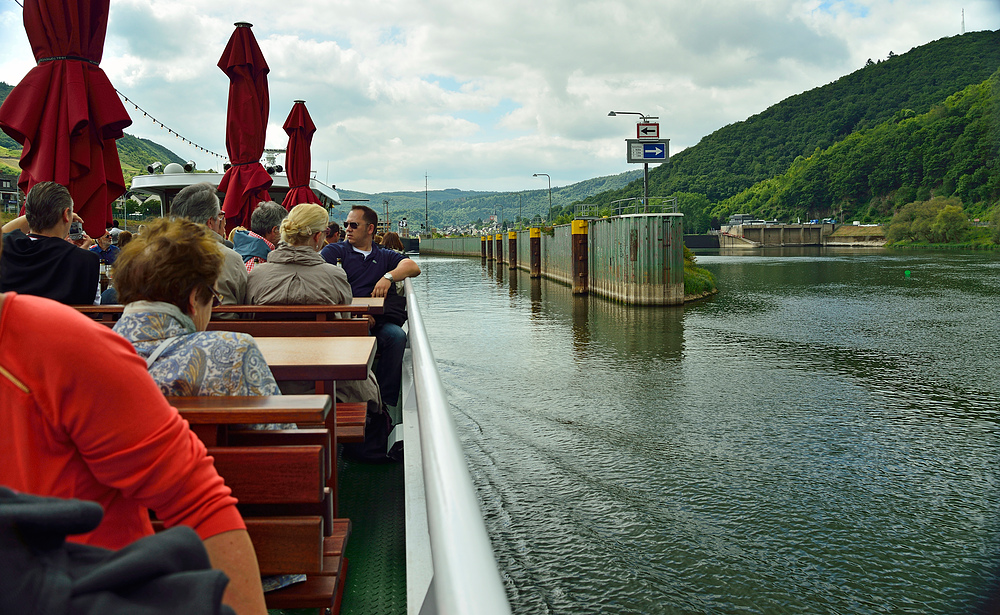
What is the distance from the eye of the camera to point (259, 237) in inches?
216

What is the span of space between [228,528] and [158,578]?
56 centimetres

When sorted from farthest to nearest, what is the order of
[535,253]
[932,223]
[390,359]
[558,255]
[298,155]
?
[932,223] < [535,253] < [558,255] < [298,155] < [390,359]

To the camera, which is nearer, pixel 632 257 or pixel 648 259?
pixel 648 259

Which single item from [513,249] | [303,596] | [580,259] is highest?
[513,249]

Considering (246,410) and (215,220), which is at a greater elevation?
(215,220)

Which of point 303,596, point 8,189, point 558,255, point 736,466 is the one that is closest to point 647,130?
point 558,255

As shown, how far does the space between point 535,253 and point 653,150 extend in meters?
12.0

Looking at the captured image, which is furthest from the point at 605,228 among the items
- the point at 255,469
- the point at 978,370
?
the point at 255,469

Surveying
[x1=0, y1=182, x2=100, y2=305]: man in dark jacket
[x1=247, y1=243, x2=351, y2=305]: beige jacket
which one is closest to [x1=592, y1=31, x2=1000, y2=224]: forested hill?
[x1=247, y1=243, x2=351, y2=305]: beige jacket

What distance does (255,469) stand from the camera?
1.64 m

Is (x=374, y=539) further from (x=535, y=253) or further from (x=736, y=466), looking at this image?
(x=535, y=253)

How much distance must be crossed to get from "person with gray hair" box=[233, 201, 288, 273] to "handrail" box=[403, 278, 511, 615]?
13.9 feet

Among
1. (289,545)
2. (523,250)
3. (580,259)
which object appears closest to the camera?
(289,545)

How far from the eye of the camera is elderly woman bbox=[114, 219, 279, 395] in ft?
5.60
